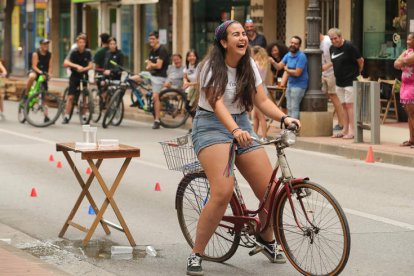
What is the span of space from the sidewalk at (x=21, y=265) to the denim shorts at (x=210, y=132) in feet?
4.30

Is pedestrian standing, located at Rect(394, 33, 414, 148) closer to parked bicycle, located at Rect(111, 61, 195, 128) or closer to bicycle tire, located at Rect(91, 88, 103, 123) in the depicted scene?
parked bicycle, located at Rect(111, 61, 195, 128)

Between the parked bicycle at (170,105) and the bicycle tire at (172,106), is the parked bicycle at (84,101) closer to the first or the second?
the parked bicycle at (170,105)

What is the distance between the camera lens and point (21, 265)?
737cm

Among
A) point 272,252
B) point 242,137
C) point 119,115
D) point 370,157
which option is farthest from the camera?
point 119,115

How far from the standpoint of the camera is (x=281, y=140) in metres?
7.27

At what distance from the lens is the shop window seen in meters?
21.3

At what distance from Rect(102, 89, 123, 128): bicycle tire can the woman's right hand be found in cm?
1388

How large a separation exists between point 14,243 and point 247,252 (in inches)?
75.6

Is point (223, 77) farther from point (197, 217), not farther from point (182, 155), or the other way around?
point (197, 217)

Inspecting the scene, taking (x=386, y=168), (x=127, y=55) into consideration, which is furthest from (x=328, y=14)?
(x=127, y=55)

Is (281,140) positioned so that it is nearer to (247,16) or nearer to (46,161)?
(46,161)

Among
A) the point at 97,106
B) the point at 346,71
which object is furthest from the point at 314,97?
the point at 97,106

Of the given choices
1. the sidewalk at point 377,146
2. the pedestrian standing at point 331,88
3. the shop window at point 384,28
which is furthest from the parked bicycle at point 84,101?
the shop window at point 384,28

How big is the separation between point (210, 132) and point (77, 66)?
47.3 ft
